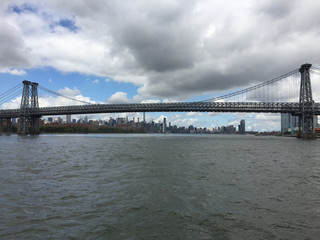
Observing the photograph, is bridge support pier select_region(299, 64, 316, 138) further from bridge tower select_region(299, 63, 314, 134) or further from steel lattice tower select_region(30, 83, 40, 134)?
steel lattice tower select_region(30, 83, 40, 134)

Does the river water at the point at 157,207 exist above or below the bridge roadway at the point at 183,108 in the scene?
below

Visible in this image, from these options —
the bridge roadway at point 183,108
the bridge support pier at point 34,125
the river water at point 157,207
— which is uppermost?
the bridge roadway at point 183,108

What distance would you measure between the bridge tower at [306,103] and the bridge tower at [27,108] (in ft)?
350

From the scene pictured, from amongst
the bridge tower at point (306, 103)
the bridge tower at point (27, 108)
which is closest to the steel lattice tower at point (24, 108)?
the bridge tower at point (27, 108)

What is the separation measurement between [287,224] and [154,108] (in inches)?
3033

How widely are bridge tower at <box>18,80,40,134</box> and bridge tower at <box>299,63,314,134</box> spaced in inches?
4196

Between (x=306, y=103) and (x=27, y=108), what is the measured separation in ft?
363

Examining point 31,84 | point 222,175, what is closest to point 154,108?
point 31,84

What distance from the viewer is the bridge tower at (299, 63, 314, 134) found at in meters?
68.8

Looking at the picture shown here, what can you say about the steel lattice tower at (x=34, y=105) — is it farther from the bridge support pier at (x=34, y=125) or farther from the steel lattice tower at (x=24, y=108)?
the steel lattice tower at (x=24, y=108)

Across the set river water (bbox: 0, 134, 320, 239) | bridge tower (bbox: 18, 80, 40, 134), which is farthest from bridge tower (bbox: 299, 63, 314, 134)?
bridge tower (bbox: 18, 80, 40, 134)

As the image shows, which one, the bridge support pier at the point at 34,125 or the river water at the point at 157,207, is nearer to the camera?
the river water at the point at 157,207

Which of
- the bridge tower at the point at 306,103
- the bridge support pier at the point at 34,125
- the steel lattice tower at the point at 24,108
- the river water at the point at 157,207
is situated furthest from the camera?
the bridge support pier at the point at 34,125

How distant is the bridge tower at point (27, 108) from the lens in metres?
89.9
